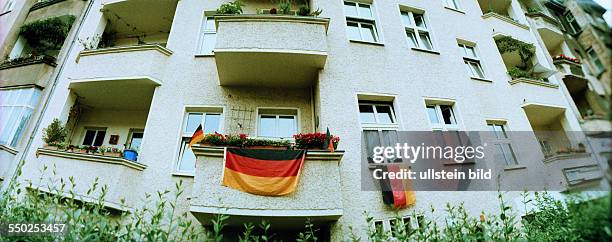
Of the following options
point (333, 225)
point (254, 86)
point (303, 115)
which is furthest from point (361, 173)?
point (254, 86)

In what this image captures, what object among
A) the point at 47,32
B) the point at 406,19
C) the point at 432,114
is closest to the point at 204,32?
the point at 47,32

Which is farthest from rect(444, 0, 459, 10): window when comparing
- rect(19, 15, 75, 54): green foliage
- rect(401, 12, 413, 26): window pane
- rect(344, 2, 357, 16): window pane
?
rect(19, 15, 75, 54): green foliage

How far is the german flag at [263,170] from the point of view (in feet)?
18.5

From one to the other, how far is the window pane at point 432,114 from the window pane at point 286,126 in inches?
154

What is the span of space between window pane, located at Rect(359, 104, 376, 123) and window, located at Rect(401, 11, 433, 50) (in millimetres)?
3004

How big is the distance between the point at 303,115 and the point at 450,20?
7.03 metres

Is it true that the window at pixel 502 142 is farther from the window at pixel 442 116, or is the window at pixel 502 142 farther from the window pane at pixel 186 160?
the window pane at pixel 186 160

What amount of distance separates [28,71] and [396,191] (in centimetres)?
1265

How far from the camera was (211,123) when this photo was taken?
8.12 m

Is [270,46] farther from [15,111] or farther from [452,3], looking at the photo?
[15,111]

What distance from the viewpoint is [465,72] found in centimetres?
895

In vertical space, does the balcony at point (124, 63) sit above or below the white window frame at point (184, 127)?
above

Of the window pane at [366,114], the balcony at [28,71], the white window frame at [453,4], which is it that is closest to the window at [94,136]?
the balcony at [28,71]

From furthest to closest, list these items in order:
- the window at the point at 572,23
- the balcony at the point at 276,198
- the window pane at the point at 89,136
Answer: the window pane at the point at 89,136, the balcony at the point at 276,198, the window at the point at 572,23
